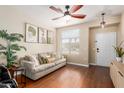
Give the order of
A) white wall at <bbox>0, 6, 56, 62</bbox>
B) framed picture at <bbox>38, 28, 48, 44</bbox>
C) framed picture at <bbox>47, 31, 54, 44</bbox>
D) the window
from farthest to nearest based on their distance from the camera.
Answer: the window, framed picture at <bbox>47, 31, 54, 44</bbox>, framed picture at <bbox>38, 28, 48, 44</bbox>, white wall at <bbox>0, 6, 56, 62</bbox>

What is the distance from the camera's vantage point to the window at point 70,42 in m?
5.49

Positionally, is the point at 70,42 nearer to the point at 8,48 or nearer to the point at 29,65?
the point at 29,65

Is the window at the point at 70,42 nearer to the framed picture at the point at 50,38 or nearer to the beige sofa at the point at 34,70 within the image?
the framed picture at the point at 50,38

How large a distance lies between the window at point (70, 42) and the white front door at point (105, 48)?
3.99ft

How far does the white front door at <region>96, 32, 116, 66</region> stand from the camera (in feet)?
15.5

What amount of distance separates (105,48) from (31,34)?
395cm

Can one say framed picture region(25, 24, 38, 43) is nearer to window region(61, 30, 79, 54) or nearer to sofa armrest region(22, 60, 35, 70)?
sofa armrest region(22, 60, 35, 70)

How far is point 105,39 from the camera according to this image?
192 inches

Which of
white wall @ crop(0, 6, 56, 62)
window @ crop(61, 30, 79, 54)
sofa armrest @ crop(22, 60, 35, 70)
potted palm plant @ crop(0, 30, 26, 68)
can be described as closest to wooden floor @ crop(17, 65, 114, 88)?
sofa armrest @ crop(22, 60, 35, 70)

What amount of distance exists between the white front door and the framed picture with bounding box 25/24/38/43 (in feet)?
11.3

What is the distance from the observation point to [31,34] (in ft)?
Answer: 13.4

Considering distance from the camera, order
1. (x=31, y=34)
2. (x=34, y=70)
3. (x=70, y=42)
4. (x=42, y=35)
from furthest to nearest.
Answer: (x=70, y=42) < (x=42, y=35) < (x=31, y=34) < (x=34, y=70)

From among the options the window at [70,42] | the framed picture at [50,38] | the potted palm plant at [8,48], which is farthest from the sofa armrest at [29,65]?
the window at [70,42]

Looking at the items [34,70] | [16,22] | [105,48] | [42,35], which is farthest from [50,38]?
[105,48]
